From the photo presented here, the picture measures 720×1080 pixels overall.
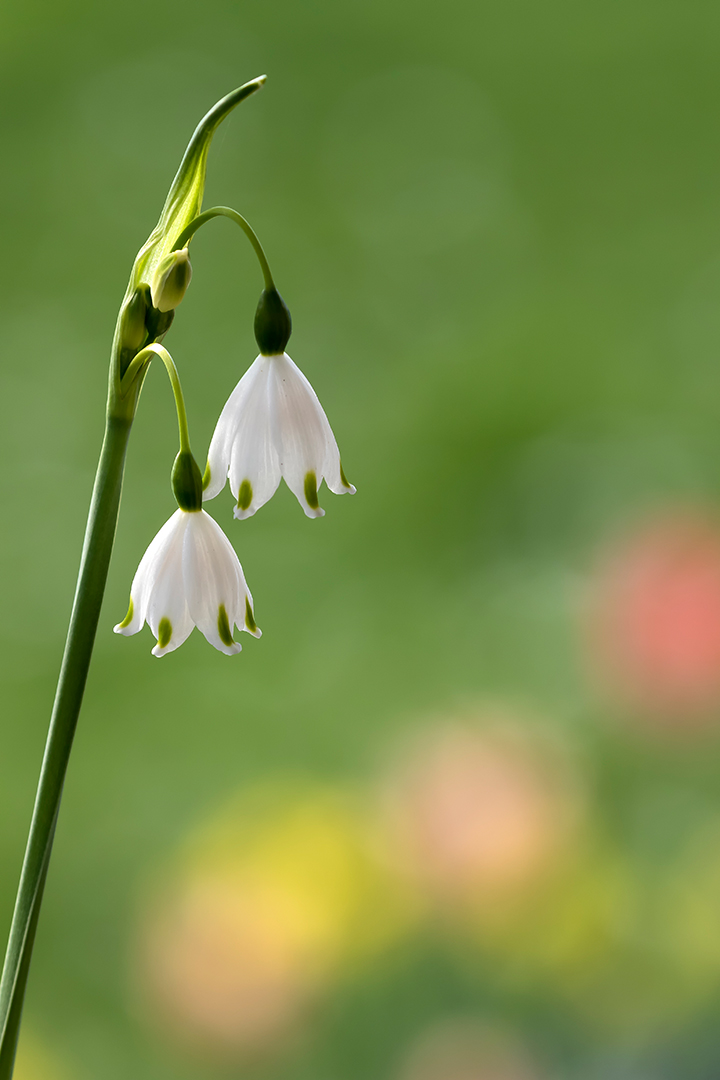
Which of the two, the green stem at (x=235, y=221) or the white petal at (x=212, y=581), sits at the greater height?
the green stem at (x=235, y=221)

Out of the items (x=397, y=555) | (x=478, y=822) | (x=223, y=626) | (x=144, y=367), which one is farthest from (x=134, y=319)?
(x=397, y=555)

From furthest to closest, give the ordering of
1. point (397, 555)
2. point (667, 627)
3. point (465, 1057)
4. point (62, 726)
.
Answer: point (397, 555) → point (667, 627) → point (465, 1057) → point (62, 726)

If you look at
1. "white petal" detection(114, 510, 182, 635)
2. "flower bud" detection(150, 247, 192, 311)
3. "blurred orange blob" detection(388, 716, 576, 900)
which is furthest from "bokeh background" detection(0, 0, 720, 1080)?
"flower bud" detection(150, 247, 192, 311)

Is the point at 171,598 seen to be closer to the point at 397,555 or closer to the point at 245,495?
the point at 245,495

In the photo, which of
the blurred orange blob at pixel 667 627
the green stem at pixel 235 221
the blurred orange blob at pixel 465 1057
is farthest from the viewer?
the blurred orange blob at pixel 667 627

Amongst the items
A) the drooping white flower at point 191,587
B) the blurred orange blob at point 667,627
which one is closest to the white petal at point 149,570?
the drooping white flower at point 191,587

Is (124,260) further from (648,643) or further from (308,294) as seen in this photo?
(648,643)

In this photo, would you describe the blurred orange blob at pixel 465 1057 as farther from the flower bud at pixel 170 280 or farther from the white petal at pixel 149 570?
the flower bud at pixel 170 280

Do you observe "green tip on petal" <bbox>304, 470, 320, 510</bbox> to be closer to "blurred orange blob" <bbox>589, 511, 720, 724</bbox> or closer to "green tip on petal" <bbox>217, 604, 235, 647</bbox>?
"green tip on petal" <bbox>217, 604, 235, 647</bbox>
